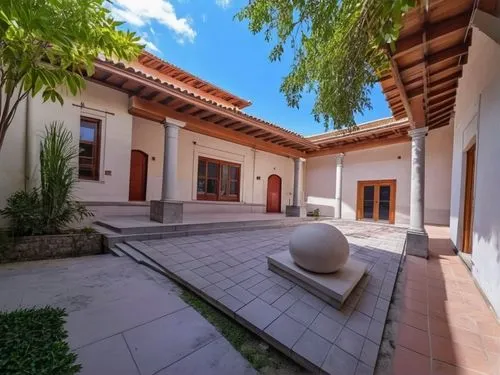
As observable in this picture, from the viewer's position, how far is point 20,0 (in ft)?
3.92

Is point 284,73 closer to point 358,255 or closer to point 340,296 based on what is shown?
point 340,296

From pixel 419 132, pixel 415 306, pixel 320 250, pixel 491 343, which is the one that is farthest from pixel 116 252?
pixel 419 132

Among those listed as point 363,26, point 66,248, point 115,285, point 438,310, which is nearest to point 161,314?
point 115,285

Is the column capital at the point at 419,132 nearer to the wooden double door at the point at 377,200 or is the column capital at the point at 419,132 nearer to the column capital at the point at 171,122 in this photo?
the wooden double door at the point at 377,200

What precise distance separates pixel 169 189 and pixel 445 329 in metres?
5.29

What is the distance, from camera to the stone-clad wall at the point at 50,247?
3585mm

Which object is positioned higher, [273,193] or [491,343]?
[273,193]

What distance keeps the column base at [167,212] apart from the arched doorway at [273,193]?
21.3 ft

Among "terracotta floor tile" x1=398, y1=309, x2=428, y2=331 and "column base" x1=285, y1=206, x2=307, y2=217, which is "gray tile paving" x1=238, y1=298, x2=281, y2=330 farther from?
"column base" x1=285, y1=206, x2=307, y2=217

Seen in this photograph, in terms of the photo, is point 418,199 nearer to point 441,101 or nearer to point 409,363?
point 441,101

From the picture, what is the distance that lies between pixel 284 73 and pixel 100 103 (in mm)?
4647

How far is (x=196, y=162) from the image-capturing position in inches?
341

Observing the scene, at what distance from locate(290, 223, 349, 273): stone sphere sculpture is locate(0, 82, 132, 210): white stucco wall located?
518 cm

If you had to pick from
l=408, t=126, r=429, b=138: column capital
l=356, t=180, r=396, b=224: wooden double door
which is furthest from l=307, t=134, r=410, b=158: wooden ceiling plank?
l=408, t=126, r=429, b=138: column capital
